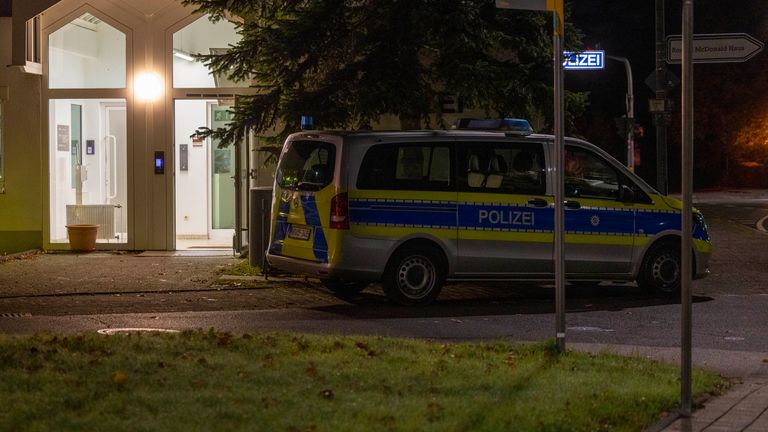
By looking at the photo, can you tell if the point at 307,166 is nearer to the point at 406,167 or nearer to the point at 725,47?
the point at 406,167

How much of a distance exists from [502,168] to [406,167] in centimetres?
117

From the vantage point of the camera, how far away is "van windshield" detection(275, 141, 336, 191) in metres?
13.3

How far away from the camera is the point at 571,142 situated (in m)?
14.0

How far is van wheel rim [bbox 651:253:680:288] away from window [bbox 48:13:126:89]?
9760 millimetres

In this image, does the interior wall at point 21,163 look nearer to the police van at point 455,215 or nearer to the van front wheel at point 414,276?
the police van at point 455,215

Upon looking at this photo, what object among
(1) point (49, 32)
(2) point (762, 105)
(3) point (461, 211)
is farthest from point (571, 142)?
(2) point (762, 105)

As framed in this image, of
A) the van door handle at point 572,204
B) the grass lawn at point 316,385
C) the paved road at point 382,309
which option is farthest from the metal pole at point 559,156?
the van door handle at point 572,204

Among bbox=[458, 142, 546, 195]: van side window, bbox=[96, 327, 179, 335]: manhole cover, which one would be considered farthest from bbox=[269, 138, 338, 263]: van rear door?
bbox=[96, 327, 179, 335]: manhole cover

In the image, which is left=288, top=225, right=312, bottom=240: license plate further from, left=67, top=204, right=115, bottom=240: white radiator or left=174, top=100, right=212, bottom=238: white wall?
left=67, top=204, right=115, bottom=240: white radiator

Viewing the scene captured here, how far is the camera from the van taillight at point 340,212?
1304 centimetres

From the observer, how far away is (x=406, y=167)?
43.9 ft

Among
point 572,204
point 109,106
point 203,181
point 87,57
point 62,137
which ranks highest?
point 87,57

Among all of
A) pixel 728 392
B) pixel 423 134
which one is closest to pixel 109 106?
pixel 423 134

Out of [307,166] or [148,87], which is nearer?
[307,166]
